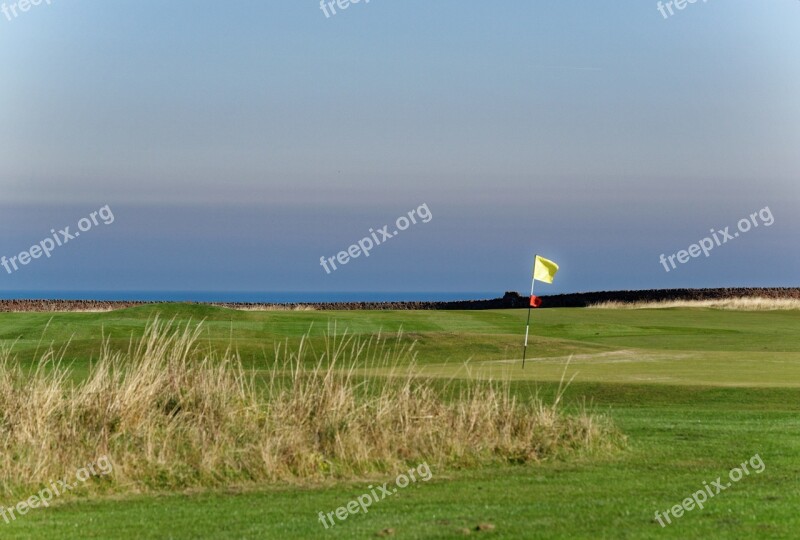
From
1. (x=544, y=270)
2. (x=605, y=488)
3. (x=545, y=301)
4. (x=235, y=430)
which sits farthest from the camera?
(x=545, y=301)

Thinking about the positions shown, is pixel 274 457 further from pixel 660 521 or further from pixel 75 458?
pixel 660 521

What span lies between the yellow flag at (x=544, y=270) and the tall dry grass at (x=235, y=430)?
9212 millimetres

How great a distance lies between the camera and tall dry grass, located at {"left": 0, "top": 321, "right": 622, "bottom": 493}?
37.9ft

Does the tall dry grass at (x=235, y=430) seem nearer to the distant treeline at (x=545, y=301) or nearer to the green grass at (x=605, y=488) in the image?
the green grass at (x=605, y=488)

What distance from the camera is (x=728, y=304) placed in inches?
2224

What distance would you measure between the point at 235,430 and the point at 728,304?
48.1 m

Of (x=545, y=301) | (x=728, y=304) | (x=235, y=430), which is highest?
(x=728, y=304)

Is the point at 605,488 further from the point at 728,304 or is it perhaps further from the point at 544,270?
the point at 728,304

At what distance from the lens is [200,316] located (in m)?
37.7

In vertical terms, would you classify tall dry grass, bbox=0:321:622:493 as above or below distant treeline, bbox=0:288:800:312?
below

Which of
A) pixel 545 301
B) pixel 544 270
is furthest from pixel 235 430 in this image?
pixel 545 301

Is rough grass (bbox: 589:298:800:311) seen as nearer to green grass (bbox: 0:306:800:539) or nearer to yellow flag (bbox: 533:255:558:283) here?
green grass (bbox: 0:306:800:539)

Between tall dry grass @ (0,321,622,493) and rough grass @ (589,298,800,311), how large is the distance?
4173cm

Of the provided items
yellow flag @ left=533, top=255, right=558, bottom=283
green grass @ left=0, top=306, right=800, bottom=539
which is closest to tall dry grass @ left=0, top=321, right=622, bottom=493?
green grass @ left=0, top=306, right=800, bottom=539
